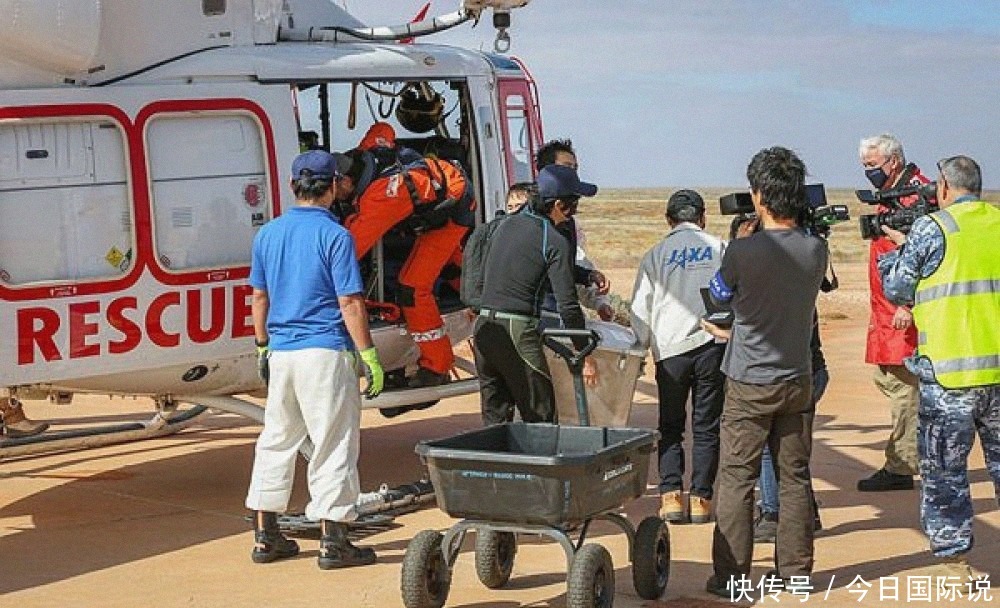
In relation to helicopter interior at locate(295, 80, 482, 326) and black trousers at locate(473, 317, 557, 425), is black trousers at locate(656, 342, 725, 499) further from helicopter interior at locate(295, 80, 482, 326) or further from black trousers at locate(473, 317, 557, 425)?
helicopter interior at locate(295, 80, 482, 326)

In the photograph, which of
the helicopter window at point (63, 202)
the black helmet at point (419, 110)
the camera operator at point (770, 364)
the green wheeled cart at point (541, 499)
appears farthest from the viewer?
the black helmet at point (419, 110)

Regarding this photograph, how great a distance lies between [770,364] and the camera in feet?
22.9

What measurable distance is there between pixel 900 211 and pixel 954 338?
896mm

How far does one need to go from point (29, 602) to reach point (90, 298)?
1.63 m

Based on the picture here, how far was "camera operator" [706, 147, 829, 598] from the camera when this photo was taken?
6.94 meters

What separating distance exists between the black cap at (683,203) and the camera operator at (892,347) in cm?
107

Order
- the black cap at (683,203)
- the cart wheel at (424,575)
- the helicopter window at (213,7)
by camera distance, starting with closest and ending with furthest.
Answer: the cart wheel at (424,575) → the black cap at (683,203) → the helicopter window at (213,7)

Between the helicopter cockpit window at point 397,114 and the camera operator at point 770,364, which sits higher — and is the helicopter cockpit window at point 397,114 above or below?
above

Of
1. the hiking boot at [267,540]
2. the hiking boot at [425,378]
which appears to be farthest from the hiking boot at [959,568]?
the hiking boot at [425,378]

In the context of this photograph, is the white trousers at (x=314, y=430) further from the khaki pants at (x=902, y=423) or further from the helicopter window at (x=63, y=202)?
the khaki pants at (x=902, y=423)

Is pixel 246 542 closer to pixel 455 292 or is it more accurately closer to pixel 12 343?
pixel 12 343

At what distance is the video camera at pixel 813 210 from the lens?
7.30 meters

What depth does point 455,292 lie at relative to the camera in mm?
10617

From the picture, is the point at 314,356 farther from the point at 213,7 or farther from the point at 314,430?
the point at 213,7
